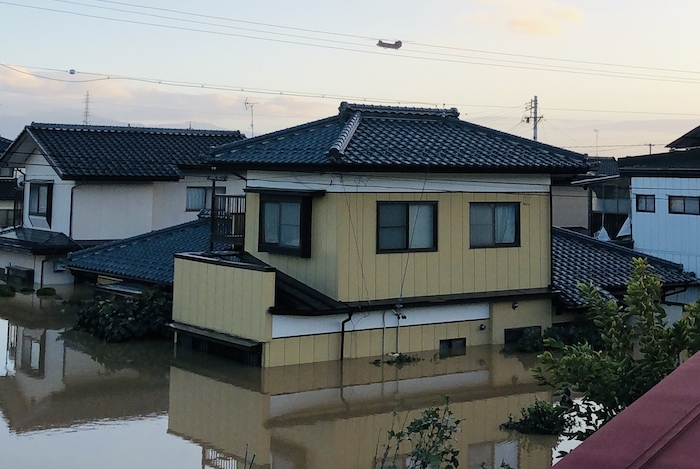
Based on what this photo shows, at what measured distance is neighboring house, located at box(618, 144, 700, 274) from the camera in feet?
72.5

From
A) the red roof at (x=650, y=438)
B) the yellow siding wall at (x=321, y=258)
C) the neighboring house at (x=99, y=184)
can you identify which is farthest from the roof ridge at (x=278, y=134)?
the red roof at (x=650, y=438)

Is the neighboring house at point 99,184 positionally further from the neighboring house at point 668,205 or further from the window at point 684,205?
the window at point 684,205

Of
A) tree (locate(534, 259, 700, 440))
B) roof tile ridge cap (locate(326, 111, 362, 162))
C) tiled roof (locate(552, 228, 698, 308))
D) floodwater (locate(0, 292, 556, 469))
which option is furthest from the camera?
tiled roof (locate(552, 228, 698, 308))

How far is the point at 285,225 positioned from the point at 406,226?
2.27 meters

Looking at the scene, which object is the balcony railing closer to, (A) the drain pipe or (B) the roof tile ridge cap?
(B) the roof tile ridge cap

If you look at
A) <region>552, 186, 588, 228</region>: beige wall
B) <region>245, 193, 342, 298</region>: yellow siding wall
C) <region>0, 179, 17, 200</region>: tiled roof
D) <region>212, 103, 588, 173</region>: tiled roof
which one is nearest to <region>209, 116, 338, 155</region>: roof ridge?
<region>212, 103, 588, 173</region>: tiled roof

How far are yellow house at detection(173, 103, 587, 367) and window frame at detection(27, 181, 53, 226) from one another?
11164 mm

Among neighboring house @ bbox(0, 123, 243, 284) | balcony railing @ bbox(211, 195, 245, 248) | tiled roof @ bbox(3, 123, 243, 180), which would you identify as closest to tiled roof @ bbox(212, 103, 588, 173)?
balcony railing @ bbox(211, 195, 245, 248)

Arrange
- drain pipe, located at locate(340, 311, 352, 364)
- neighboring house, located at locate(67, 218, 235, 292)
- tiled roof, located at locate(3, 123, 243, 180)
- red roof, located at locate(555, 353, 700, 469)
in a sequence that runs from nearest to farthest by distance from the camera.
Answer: red roof, located at locate(555, 353, 700, 469) → drain pipe, located at locate(340, 311, 352, 364) → neighboring house, located at locate(67, 218, 235, 292) → tiled roof, located at locate(3, 123, 243, 180)

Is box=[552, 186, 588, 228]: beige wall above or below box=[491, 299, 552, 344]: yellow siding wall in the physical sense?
above

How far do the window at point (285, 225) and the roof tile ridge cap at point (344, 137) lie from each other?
43.3 inches

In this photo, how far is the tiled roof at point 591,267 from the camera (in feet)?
57.7

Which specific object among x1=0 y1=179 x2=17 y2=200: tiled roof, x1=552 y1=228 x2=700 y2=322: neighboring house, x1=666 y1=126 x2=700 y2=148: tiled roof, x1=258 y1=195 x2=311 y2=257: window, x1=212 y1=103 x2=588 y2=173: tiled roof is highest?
x1=666 y1=126 x2=700 y2=148: tiled roof

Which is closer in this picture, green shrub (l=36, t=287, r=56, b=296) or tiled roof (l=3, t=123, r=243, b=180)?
green shrub (l=36, t=287, r=56, b=296)
